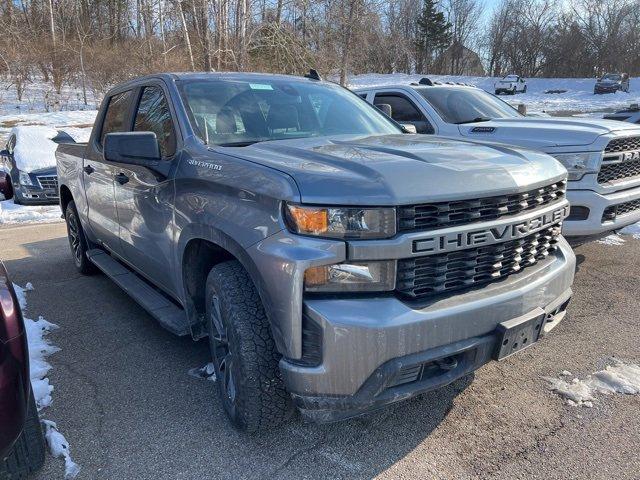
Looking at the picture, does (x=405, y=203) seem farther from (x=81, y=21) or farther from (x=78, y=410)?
(x=81, y=21)

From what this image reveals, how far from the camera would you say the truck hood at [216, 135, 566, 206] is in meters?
2.19

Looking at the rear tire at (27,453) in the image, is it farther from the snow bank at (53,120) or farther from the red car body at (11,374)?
the snow bank at (53,120)

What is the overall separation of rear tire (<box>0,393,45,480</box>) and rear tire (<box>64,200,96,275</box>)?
3319mm

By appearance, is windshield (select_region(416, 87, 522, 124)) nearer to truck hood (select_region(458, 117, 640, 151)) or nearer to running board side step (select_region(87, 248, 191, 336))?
truck hood (select_region(458, 117, 640, 151))

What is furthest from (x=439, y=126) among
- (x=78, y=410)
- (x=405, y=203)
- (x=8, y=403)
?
(x=8, y=403)

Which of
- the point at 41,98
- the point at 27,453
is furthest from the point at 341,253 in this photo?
the point at 41,98

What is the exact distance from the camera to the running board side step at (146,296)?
3.26 m

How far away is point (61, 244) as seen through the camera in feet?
24.1

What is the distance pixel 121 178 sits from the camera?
12.6ft

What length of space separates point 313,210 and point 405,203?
391 millimetres

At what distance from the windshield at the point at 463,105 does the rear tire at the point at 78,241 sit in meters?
4.46

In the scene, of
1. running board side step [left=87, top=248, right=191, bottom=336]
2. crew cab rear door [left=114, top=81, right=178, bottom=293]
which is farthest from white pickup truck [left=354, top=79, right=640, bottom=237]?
running board side step [left=87, top=248, right=191, bottom=336]

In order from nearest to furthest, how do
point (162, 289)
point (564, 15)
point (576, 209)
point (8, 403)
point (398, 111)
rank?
point (8, 403)
point (162, 289)
point (576, 209)
point (398, 111)
point (564, 15)

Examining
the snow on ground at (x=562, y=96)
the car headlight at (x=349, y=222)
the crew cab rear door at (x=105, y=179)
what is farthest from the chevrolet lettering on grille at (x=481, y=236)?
the snow on ground at (x=562, y=96)
